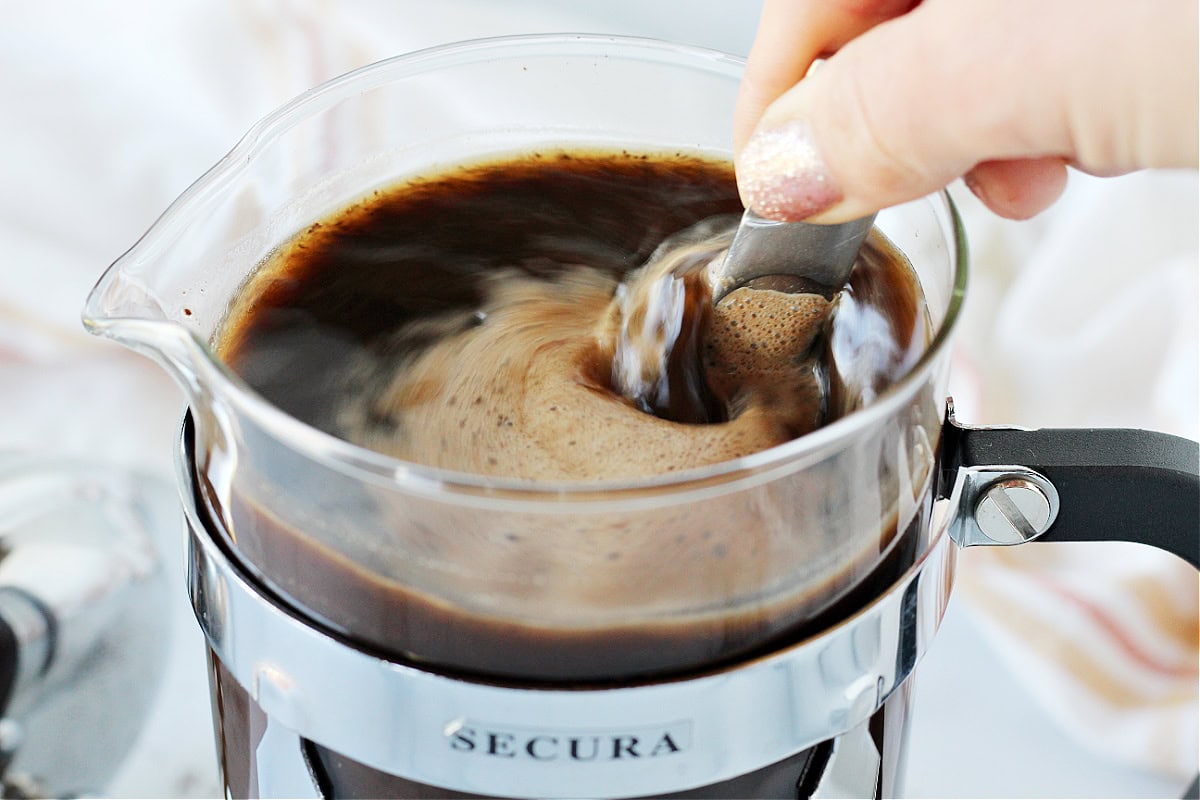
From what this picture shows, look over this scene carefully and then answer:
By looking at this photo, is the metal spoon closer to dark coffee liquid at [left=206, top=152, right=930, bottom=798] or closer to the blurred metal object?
dark coffee liquid at [left=206, top=152, right=930, bottom=798]

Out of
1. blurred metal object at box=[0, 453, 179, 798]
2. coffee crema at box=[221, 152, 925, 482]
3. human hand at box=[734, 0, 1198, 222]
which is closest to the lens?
human hand at box=[734, 0, 1198, 222]

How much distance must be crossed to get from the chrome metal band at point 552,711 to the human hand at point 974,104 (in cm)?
15

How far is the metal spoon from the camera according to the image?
501 millimetres

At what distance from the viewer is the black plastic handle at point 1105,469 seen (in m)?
0.53

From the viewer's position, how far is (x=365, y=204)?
0.64 metres

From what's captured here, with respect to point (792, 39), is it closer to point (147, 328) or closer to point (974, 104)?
point (974, 104)

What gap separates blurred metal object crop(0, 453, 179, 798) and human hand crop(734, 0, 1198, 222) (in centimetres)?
63

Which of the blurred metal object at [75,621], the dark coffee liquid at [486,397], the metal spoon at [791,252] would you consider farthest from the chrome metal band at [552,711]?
the blurred metal object at [75,621]

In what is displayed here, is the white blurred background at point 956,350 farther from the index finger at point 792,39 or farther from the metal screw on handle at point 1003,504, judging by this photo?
the index finger at point 792,39

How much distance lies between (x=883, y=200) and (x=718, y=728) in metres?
0.19

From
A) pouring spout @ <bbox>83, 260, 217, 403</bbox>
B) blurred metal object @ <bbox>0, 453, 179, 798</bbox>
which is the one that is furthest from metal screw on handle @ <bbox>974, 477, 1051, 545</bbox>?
blurred metal object @ <bbox>0, 453, 179, 798</bbox>

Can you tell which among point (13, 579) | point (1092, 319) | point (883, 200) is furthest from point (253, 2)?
point (883, 200)

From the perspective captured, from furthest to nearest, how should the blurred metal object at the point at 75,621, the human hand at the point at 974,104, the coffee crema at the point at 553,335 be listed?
the blurred metal object at the point at 75,621 → the coffee crema at the point at 553,335 → the human hand at the point at 974,104

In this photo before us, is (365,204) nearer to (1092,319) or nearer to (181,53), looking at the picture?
(181,53)
